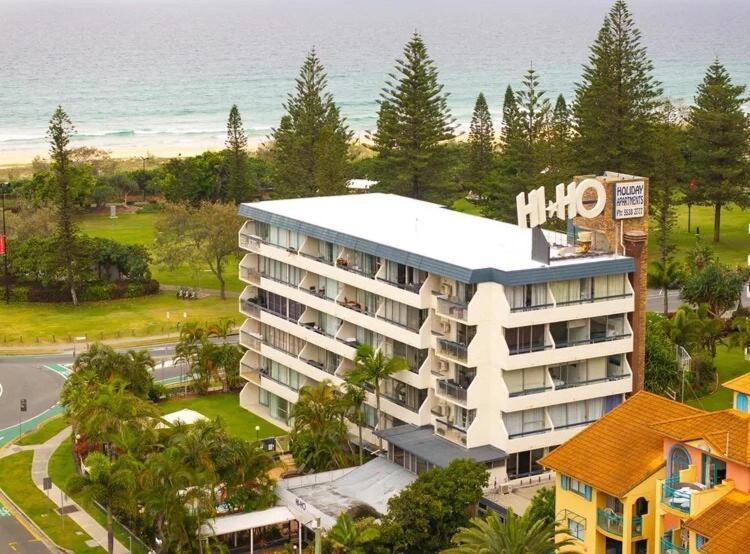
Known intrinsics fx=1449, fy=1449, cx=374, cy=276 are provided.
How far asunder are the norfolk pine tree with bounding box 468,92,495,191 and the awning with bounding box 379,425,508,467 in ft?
214

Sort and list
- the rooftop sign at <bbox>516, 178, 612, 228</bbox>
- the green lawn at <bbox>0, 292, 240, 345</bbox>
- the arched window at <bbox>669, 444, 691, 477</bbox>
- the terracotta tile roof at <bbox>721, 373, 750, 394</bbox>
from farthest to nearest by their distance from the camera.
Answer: the green lawn at <bbox>0, 292, 240, 345</bbox>, the rooftop sign at <bbox>516, 178, 612, 228</bbox>, the arched window at <bbox>669, 444, 691, 477</bbox>, the terracotta tile roof at <bbox>721, 373, 750, 394</bbox>

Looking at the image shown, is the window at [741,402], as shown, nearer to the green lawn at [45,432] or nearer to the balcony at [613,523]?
the balcony at [613,523]

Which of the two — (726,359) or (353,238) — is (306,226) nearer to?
(353,238)

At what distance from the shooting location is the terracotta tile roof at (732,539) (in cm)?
3997

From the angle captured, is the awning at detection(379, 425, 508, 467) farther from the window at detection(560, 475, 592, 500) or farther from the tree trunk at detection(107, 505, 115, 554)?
the tree trunk at detection(107, 505, 115, 554)

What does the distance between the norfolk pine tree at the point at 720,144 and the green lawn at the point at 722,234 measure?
8.40 feet

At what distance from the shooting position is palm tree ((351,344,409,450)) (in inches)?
2325

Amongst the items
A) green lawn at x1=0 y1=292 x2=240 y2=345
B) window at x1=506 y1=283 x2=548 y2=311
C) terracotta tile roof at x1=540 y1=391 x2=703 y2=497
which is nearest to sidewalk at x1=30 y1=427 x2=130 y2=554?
window at x1=506 y1=283 x2=548 y2=311

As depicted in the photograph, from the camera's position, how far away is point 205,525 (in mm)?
52562

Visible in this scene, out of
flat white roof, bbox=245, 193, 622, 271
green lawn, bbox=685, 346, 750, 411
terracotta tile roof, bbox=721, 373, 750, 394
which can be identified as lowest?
green lawn, bbox=685, 346, 750, 411

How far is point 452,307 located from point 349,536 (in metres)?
11.9

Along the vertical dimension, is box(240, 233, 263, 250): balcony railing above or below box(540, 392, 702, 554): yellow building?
above

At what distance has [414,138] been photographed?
336 ft

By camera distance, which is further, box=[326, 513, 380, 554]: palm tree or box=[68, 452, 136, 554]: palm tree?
box=[68, 452, 136, 554]: palm tree
